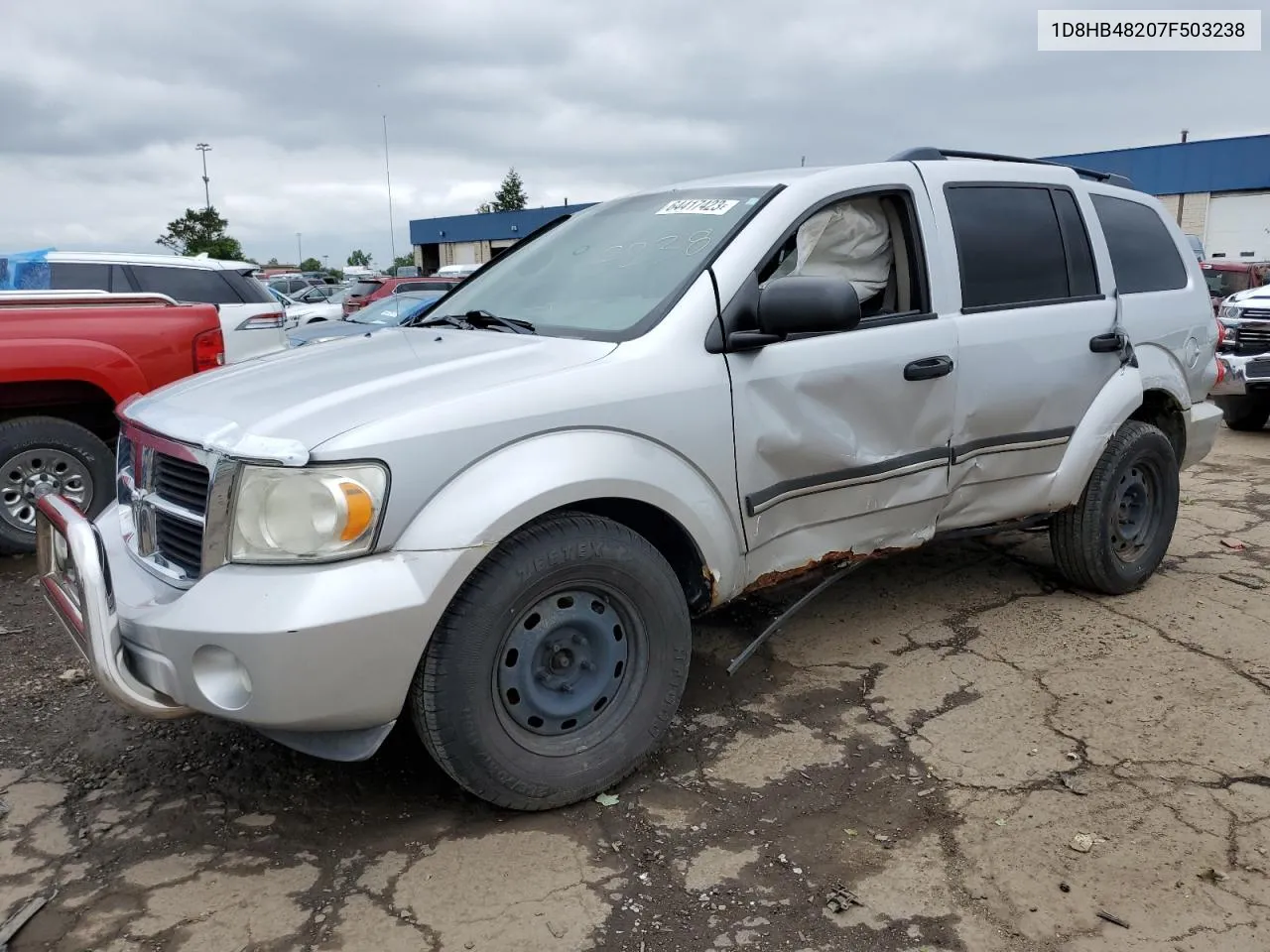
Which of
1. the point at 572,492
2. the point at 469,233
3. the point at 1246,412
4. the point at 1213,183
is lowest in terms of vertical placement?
the point at 1246,412

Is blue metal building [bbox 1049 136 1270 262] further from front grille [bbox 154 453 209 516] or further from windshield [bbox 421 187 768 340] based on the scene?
front grille [bbox 154 453 209 516]

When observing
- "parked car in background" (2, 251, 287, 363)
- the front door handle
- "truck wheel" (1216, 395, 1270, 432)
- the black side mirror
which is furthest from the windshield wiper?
"truck wheel" (1216, 395, 1270, 432)

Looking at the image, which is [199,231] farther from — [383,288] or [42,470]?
[42,470]

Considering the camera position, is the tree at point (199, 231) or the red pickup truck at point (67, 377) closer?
the red pickup truck at point (67, 377)

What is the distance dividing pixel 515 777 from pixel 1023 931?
131cm

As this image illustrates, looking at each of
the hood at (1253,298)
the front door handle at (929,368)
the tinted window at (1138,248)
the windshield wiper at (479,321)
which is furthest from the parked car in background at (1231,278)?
the windshield wiper at (479,321)

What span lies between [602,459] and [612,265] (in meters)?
0.99

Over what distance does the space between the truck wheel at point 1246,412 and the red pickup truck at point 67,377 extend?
8.98m

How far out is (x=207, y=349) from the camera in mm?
5734

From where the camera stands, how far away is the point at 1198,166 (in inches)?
1109

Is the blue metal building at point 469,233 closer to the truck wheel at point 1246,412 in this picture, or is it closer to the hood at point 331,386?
the truck wheel at point 1246,412

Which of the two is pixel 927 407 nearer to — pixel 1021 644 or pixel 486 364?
pixel 1021 644

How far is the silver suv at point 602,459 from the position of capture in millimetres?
2482

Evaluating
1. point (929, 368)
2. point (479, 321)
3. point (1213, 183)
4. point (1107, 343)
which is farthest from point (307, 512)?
point (1213, 183)
